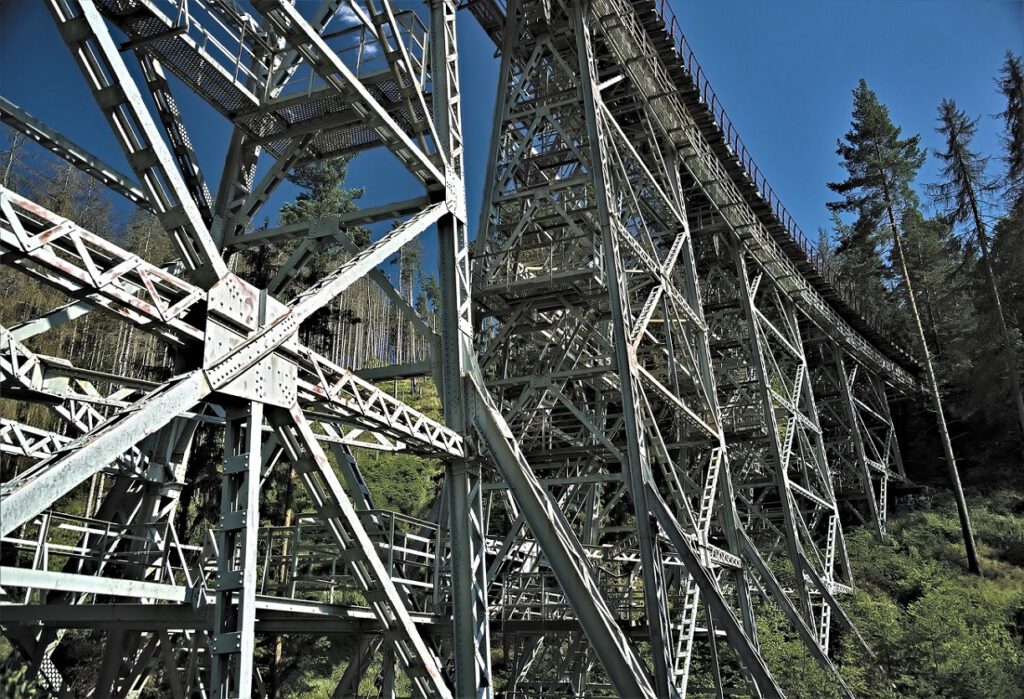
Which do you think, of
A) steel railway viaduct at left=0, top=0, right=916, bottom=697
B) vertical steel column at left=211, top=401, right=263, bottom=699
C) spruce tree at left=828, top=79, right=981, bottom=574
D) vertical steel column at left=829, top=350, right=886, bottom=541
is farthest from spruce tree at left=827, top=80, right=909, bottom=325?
vertical steel column at left=211, top=401, right=263, bottom=699

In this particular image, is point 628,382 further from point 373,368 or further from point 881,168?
point 881,168

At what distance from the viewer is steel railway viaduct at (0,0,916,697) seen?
512cm

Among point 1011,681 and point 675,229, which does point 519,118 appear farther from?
point 1011,681

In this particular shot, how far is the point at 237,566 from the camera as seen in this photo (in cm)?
524

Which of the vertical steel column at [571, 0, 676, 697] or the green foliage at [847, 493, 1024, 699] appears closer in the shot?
the vertical steel column at [571, 0, 676, 697]

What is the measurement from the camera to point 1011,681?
49.4 ft

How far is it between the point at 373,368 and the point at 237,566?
11.5 feet

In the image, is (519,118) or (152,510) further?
(519,118)

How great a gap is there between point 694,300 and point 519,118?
5265 millimetres

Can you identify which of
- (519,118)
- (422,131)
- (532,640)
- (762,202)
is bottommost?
(532,640)

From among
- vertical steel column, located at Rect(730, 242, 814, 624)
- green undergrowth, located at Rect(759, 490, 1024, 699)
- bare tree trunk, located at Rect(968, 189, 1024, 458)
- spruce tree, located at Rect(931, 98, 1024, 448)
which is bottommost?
green undergrowth, located at Rect(759, 490, 1024, 699)

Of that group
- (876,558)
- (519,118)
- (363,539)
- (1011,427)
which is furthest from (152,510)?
(1011,427)

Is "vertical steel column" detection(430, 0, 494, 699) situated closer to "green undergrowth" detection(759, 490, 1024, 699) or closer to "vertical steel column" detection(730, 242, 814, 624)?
"green undergrowth" detection(759, 490, 1024, 699)

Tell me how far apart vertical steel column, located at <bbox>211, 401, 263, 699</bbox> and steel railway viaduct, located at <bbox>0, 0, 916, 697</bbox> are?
0.02 metres
